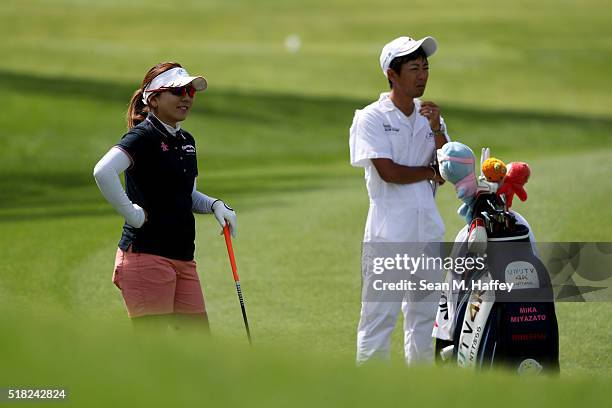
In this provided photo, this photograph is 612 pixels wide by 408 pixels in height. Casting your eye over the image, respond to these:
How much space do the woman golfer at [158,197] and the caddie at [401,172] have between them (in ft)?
3.08

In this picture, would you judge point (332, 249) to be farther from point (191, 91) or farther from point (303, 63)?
point (303, 63)

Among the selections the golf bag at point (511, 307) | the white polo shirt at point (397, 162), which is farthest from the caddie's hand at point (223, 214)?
the golf bag at point (511, 307)

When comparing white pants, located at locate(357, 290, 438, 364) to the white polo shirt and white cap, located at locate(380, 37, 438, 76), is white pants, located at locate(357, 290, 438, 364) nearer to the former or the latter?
the white polo shirt

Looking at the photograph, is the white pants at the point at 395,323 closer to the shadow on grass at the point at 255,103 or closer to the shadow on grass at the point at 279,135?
the shadow on grass at the point at 279,135

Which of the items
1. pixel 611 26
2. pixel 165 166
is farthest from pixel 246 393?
pixel 611 26

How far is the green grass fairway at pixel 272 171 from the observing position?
341 cm

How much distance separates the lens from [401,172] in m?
6.32

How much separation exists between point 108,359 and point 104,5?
49.0 meters

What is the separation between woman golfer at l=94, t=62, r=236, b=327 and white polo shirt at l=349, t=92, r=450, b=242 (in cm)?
91

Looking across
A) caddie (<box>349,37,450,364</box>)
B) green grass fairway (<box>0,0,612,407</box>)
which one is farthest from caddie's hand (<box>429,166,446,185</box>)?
green grass fairway (<box>0,0,612,407</box>)

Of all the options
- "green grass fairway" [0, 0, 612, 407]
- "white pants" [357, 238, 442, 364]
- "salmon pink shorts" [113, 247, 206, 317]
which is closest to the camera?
"green grass fairway" [0, 0, 612, 407]

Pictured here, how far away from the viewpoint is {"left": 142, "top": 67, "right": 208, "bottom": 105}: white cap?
20.1 ft

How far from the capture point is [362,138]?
20.9 ft

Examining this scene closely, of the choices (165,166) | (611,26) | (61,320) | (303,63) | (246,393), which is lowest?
(246,393)
